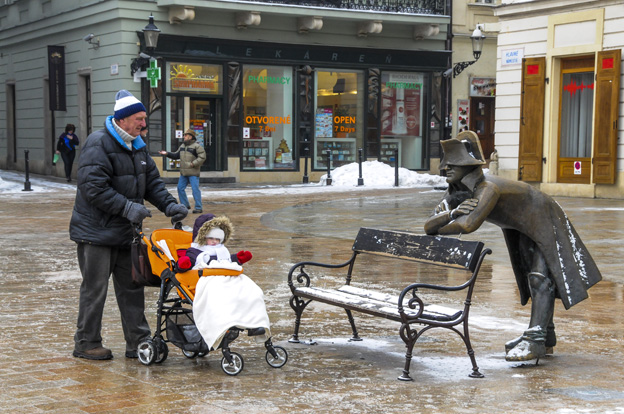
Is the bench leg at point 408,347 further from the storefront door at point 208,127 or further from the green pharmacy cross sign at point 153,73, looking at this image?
the storefront door at point 208,127

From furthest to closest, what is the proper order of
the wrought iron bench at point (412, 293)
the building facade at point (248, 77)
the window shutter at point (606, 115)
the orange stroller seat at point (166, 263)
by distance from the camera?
the building facade at point (248, 77)
the window shutter at point (606, 115)
the orange stroller seat at point (166, 263)
the wrought iron bench at point (412, 293)

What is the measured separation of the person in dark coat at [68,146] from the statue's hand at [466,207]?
22392 millimetres

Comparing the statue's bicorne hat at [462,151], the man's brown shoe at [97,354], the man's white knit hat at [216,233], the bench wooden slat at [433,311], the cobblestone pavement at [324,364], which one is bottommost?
the cobblestone pavement at [324,364]

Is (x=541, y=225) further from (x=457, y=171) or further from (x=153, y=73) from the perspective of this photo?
(x=153, y=73)

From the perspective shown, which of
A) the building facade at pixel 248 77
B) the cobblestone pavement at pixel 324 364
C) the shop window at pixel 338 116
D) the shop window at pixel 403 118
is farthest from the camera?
the shop window at pixel 403 118

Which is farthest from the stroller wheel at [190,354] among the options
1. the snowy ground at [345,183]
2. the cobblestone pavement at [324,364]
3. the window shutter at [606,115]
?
the snowy ground at [345,183]

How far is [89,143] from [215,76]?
21.5m

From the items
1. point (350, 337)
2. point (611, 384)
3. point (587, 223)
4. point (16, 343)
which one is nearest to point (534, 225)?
point (611, 384)

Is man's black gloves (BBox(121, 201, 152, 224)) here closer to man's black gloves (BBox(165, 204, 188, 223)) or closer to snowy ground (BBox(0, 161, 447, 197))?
man's black gloves (BBox(165, 204, 188, 223))

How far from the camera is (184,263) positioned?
6.29 meters

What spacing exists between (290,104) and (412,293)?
2325cm

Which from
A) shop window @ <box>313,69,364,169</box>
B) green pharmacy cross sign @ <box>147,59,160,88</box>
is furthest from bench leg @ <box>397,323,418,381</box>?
shop window @ <box>313,69,364,169</box>

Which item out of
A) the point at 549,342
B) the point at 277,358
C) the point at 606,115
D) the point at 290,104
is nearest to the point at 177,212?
the point at 277,358

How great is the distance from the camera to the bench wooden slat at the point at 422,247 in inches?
249
